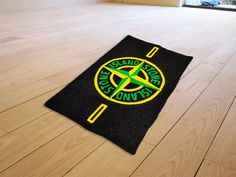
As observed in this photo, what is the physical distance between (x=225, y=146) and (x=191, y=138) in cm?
11

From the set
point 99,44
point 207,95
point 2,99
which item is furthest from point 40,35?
point 207,95

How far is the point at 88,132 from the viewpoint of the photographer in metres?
0.87

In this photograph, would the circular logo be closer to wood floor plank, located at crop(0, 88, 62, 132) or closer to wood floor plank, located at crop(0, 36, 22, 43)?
wood floor plank, located at crop(0, 88, 62, 132)

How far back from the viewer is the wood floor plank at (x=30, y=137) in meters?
0.75

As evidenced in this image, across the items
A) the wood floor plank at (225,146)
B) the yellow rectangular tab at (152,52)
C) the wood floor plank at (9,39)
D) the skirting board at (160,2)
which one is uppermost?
the yellow rectangular tab at (152,52)

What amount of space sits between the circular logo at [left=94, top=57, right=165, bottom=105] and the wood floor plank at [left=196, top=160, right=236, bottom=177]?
1.30 feet

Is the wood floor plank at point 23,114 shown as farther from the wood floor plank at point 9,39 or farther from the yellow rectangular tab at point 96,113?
the wood floor plank at point 9,39

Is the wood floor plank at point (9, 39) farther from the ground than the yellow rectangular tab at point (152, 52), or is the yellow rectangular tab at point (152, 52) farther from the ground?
the yellow rectangular tab at point (152, 52)

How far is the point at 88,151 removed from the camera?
783 millimetres

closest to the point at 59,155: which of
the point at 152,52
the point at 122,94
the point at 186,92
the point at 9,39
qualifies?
the point at 122,94

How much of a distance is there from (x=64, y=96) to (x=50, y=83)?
17 cm

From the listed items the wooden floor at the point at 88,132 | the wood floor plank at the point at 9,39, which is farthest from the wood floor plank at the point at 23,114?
the wood floor plank at the point at 9,39

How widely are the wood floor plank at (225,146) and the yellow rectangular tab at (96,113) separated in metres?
0.41

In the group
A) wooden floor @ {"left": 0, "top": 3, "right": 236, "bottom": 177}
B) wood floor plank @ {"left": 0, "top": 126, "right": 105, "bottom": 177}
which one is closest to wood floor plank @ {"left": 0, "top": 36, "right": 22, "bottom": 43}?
wooden floor @ {"left": 0, "top": 3, "right": 236, "bottom": 177}
